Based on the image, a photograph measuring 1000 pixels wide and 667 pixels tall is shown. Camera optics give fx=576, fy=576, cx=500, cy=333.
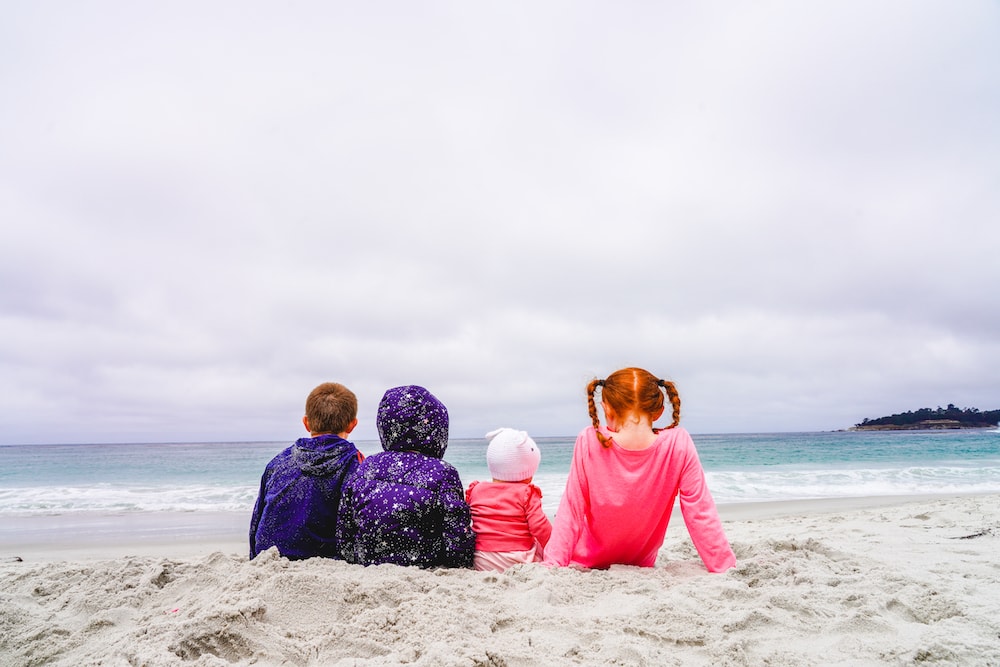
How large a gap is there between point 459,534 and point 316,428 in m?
1.29

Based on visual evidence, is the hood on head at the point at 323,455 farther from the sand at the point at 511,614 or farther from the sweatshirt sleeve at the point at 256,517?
the sand at the point at 511,614

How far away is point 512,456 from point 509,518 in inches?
16.5

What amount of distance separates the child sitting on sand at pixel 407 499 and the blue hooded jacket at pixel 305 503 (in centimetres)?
18

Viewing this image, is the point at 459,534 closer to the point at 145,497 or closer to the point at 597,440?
the point at 597,440

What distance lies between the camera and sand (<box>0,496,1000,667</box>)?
2324 millimetres

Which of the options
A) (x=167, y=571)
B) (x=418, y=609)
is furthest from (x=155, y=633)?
(x=167, y=571)

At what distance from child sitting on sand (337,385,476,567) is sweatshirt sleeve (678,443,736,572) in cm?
141

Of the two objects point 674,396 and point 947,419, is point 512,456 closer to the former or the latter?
point 674,396

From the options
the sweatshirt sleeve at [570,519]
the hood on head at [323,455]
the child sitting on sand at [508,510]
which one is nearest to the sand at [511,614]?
the sweatshirt sleeve at [570,519]

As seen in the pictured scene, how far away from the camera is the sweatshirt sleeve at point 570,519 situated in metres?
3.67

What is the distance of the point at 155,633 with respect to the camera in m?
2.50

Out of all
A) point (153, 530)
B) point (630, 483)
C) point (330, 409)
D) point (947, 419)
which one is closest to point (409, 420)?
point (330, 409)

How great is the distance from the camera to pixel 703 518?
3.51 metres

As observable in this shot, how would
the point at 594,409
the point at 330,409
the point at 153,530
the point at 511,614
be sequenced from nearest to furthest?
the point at 511,614 < the point at 594,409 < the point at 330,409 < the point at 153,530
